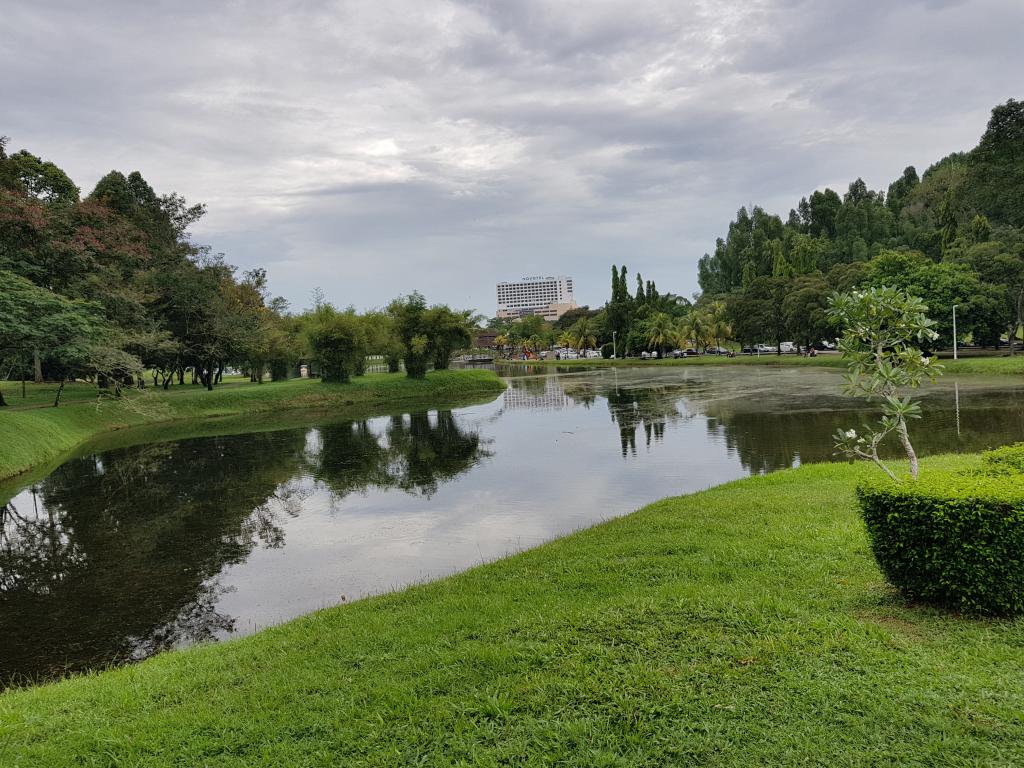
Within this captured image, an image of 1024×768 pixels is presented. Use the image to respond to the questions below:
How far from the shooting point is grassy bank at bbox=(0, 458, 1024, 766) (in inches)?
139

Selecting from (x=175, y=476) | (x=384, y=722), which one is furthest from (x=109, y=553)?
(x=384, y=722)

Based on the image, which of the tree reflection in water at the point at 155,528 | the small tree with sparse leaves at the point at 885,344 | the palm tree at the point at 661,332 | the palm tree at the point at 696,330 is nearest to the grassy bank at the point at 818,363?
the small tree with sparse leaves at the point at 885,344

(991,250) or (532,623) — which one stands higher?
(991,250)

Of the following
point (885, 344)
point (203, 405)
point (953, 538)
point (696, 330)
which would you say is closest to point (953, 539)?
point (953, 538)

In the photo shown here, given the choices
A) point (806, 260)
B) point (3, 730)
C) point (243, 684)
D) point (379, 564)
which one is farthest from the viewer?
point (806, 260)

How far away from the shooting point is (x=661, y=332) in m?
77.6

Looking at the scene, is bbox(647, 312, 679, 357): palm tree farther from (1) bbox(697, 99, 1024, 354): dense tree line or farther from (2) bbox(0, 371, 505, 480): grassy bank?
(2) bbox(0, 371, 505, 480): grassy bank

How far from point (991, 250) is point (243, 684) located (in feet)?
192

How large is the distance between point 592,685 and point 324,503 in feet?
38.2

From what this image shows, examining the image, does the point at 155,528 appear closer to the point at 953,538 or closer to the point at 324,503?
the point at 324,503

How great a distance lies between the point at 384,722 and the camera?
13.3 ft

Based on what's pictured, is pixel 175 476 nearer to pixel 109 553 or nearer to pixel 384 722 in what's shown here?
pixel 109 553

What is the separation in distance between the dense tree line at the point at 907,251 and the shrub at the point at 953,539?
9.81 feet

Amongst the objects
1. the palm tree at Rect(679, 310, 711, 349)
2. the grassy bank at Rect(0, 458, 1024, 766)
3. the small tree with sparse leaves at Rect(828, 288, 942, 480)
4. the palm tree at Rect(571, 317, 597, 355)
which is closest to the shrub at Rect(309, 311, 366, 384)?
the grassy bank at Rect(0, 458, 1024, 766)
